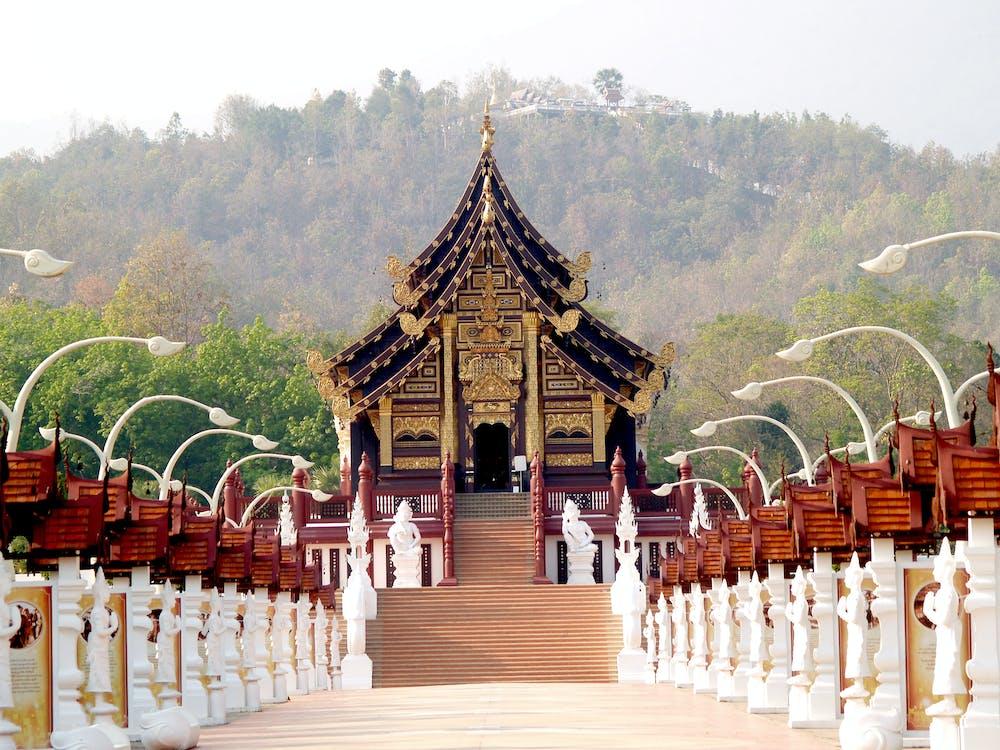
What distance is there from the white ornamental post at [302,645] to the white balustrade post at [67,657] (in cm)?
2283

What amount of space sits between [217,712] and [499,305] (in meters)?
36.1

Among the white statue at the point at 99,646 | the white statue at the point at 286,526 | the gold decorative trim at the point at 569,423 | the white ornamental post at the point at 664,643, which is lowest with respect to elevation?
the white ornamental post at the point at 664,643

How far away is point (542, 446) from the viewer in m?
67.2

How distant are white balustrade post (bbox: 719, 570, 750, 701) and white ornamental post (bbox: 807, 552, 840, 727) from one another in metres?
6.70

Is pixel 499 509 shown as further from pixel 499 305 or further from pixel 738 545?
pixel 738 545

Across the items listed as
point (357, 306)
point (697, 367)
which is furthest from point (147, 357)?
point (357, 306)

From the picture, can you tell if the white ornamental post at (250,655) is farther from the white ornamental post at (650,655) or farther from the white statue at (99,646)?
the white ornamental post at (650,655)

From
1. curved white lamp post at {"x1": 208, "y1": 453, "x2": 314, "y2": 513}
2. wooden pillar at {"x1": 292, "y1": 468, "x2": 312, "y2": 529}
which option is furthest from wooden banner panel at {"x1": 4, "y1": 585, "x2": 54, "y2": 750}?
wooden pillar at {"x1": 292, "y1": 468, "x2": 312, "y2": 529}

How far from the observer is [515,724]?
27734 mm

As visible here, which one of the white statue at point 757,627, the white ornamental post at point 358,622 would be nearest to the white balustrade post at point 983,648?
the white statue at point 757,627

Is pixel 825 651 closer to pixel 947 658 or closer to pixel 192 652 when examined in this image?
pixel 947 658

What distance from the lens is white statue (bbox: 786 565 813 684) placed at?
1072 inches

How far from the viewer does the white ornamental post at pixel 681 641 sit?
42.7 metres

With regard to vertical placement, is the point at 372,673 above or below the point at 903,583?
below
